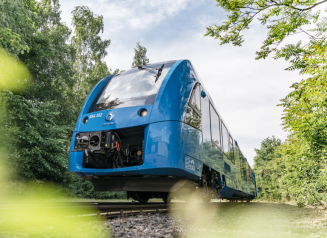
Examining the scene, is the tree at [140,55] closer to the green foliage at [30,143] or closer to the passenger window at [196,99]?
the green foliage at [30,143]

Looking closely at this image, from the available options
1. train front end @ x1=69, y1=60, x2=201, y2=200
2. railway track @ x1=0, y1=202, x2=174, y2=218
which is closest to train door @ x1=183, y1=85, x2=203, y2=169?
train front end @ x1=69, y1=60, x2=201, y2=200

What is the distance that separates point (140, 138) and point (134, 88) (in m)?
1.16

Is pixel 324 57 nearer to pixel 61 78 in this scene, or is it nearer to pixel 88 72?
pixel 61 78

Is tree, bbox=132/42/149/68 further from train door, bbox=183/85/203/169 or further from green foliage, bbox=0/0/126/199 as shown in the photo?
train door, bbox=183/85/203/169

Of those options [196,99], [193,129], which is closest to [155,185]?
[193,129]

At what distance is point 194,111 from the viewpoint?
17.6 ft

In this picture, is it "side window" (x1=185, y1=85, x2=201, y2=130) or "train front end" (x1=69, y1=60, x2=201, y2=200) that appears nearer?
"train front end" (x1=69, y1=60, x2=201, y2=200)

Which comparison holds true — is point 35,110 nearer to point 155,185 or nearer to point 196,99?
point 196,99

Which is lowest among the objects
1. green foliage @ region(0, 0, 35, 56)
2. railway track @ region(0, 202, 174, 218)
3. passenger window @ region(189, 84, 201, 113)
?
railway track @ region(0, 202, 174, 218)

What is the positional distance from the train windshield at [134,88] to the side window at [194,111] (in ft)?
2.53

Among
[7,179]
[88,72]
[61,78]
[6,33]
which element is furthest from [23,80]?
[88,72]

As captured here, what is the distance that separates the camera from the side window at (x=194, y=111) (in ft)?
16.3

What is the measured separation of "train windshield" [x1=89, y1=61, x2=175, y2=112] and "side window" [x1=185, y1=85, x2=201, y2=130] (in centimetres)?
77

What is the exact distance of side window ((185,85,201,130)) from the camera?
4.96 metres
